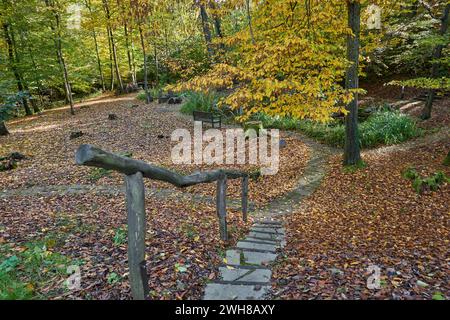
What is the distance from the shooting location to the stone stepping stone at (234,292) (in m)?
3.48

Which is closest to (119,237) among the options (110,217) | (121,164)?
(110,217)

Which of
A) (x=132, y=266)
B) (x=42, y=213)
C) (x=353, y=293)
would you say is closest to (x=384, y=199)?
(x=353, y=293)

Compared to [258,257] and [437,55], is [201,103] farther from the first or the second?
[258,257]

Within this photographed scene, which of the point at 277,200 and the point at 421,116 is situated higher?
the point at 421,116

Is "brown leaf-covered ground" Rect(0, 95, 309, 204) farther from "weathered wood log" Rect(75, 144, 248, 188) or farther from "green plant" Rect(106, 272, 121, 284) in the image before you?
"weathered wood log" Rect(75, 144, 248, 188)

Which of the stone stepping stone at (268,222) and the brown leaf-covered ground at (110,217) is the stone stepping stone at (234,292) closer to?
the brown leaf-covered ground at (110,217)

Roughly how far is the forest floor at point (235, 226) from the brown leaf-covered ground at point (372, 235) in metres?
0.02

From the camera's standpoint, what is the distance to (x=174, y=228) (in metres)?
5.51

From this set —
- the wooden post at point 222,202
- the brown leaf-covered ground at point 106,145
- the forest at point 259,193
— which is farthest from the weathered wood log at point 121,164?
the brown leaf-covered ground at point 106,145

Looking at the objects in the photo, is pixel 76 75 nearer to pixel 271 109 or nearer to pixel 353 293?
pixel 271 109

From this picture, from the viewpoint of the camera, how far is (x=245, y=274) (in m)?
4.05

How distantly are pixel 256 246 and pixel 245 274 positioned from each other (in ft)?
3.38
